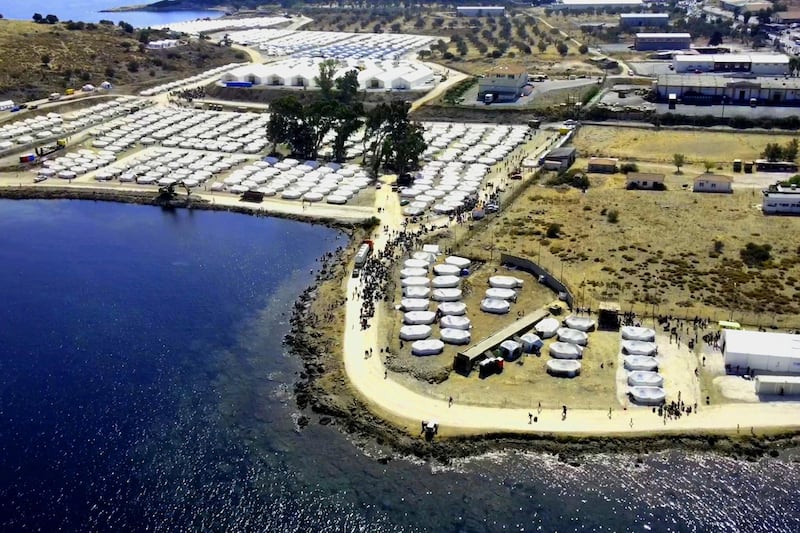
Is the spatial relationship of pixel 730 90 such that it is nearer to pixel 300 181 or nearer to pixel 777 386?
pixel 300 181

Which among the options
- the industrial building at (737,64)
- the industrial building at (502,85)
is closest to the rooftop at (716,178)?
the industrial building at (502,85)

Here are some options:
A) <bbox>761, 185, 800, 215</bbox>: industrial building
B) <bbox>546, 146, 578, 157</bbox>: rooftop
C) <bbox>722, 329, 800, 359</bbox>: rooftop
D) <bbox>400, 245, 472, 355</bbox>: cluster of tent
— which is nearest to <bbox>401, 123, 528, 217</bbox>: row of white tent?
<bbox>546, 146, 578, 157</bbox>: rooftop

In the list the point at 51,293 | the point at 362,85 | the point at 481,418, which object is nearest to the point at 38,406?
the point at 51,293

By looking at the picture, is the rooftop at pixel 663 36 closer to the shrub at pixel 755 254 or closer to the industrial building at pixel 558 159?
the industrial building at pixel 558 159

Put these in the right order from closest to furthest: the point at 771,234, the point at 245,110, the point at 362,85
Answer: the point at 771,234 → the point at 245,110 → the point at 362,85

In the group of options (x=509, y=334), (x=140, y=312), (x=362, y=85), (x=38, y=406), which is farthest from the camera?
(x=362, y=85)

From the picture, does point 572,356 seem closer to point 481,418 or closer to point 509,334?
point 509,334

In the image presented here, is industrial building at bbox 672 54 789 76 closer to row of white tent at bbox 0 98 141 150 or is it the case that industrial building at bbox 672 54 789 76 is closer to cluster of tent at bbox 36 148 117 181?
row of white tent at bbox 0 98 141 150
